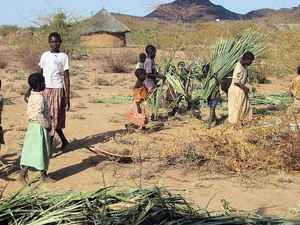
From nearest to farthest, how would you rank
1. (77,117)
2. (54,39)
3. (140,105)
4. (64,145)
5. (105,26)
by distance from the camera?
(54,39) → (64,145) → (140,105) → (77,117) → (105,26)

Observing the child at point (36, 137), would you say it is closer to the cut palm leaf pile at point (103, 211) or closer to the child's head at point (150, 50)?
the cut palm leaf pile at point (103, 211)

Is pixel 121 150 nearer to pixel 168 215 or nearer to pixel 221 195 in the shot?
pixel 221 195

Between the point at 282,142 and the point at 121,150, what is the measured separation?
222cm

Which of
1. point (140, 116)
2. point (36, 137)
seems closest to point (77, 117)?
point (140, 116)

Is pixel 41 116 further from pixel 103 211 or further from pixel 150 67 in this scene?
pixel 150 67

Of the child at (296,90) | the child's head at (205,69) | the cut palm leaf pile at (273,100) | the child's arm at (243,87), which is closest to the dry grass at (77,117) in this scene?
the child's head at (205,69)

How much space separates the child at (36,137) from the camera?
4617 mm

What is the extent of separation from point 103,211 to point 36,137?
Answer: 7.15 feet

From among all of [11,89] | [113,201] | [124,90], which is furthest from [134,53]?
[113,201]

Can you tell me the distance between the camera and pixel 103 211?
275 centimetres

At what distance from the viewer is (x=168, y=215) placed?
289 centimetres

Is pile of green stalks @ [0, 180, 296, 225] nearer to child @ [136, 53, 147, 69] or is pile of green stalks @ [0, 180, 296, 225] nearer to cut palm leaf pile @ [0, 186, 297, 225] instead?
cut palm leaf pile @ [0, 186, 297, 225]

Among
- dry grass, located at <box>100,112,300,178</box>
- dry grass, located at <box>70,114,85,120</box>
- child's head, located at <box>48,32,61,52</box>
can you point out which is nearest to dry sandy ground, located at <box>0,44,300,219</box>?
dry grass, located at <box>70,114,85,120</box>

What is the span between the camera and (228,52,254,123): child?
21.7 ft
